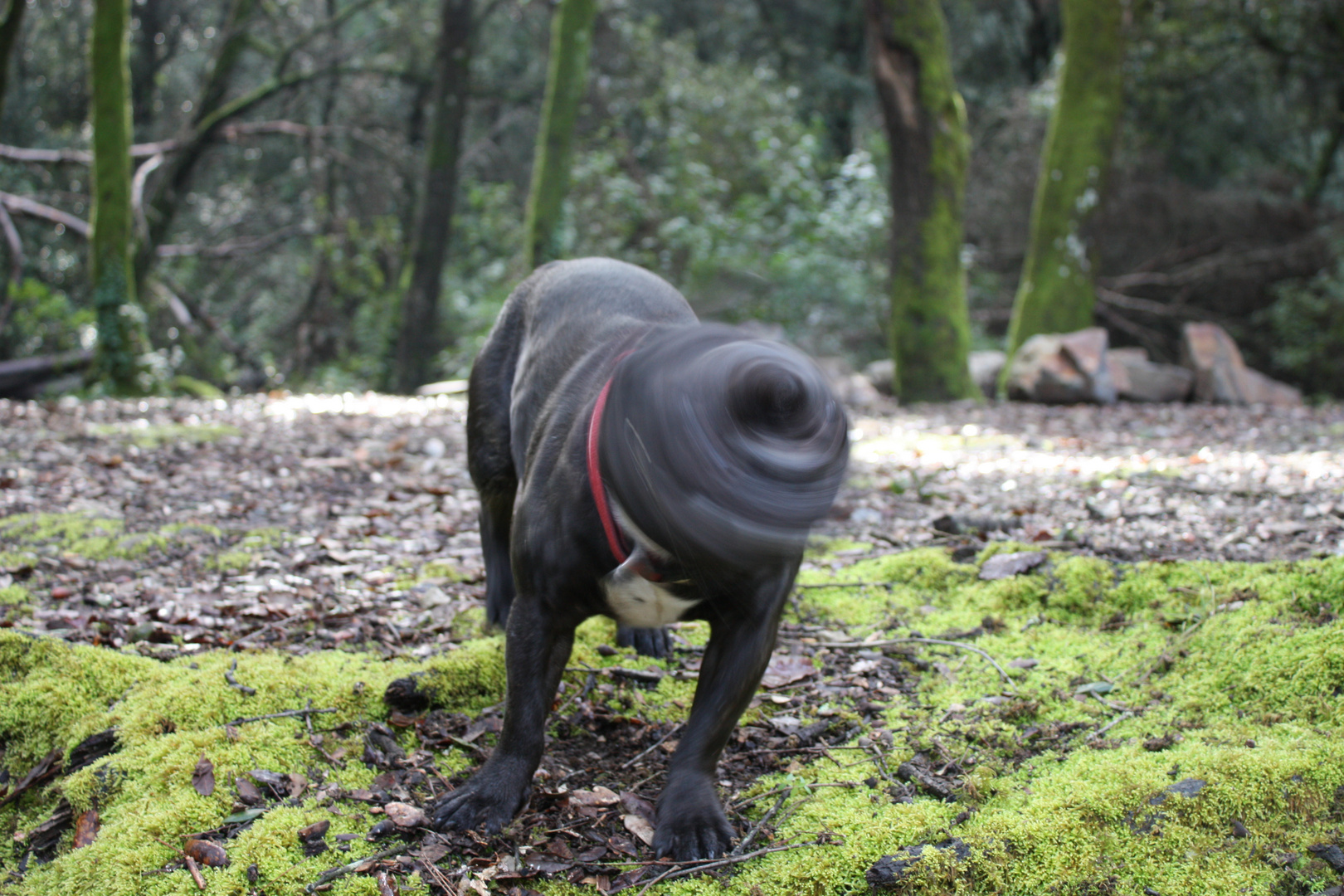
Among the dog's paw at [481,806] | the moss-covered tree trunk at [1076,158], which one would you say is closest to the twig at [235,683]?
the dog's paw at [481,806]

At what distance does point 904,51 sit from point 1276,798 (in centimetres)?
926

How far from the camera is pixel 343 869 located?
2.26m

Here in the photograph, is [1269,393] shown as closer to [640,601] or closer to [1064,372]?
[1064,372]

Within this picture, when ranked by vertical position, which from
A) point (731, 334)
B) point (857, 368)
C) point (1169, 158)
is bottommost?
point (857, 368)

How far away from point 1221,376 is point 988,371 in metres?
2.63

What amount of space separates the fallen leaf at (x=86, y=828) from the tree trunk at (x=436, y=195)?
39.2 feet

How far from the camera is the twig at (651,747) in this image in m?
2.84

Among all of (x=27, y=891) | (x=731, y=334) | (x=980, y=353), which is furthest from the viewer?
(x=980, y=353)

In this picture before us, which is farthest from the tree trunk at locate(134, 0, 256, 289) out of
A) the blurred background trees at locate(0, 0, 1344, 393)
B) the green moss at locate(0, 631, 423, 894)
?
the green moss at locate(0, 631, 423, 894)

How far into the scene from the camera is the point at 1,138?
1434cm

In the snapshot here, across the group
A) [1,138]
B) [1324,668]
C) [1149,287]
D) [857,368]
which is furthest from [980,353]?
[1,138]

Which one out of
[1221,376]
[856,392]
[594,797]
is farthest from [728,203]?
Result: [594,797]

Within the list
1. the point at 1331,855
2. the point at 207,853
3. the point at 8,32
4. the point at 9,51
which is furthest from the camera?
the point at 9,51

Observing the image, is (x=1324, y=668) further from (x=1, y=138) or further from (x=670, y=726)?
(x=1, y=138)
